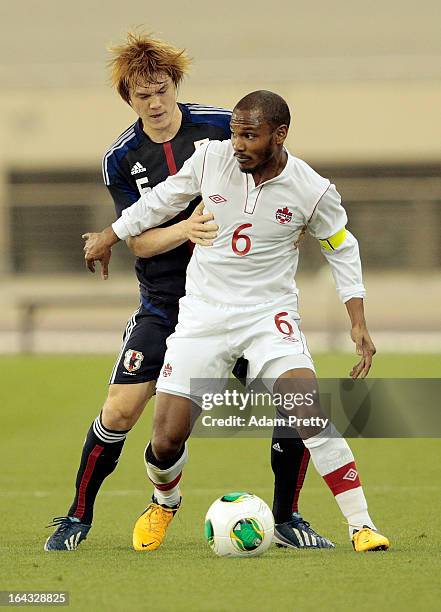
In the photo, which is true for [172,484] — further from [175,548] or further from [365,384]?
[365,384]

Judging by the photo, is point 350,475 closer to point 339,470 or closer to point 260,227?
point 339,470

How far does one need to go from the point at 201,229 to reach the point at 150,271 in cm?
77

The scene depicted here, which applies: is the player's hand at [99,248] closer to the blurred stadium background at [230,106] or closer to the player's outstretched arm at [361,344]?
the player's outstretched arm at [361,344]

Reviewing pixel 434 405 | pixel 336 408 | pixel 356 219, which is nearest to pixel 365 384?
pixel 434 405

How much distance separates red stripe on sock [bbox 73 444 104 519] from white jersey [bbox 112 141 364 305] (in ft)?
3.33

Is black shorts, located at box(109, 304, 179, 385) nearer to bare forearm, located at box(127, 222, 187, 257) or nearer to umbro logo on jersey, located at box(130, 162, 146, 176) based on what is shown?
bare forearm, located at box(127, 222, 187, 257)

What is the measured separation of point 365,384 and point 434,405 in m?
0.83

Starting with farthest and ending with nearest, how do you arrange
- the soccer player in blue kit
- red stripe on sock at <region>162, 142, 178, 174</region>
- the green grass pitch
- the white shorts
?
red stripe on sock at <region>162, 142, 178, 174</region> → the soccer player in blue kit → the white shorts → the green grass pitch

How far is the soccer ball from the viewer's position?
5977 mm

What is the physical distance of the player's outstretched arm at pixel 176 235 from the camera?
6.10 meters

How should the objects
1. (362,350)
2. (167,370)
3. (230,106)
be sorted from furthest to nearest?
(230,106)
(167,370)
(362,350)

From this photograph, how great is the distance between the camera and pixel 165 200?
6340mm

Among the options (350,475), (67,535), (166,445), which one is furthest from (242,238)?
(67,535)

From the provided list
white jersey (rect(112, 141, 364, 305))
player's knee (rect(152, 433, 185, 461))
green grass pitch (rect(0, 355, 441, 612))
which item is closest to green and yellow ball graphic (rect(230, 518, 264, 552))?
green grass pitch (rect(0, 355, 441, 612))
